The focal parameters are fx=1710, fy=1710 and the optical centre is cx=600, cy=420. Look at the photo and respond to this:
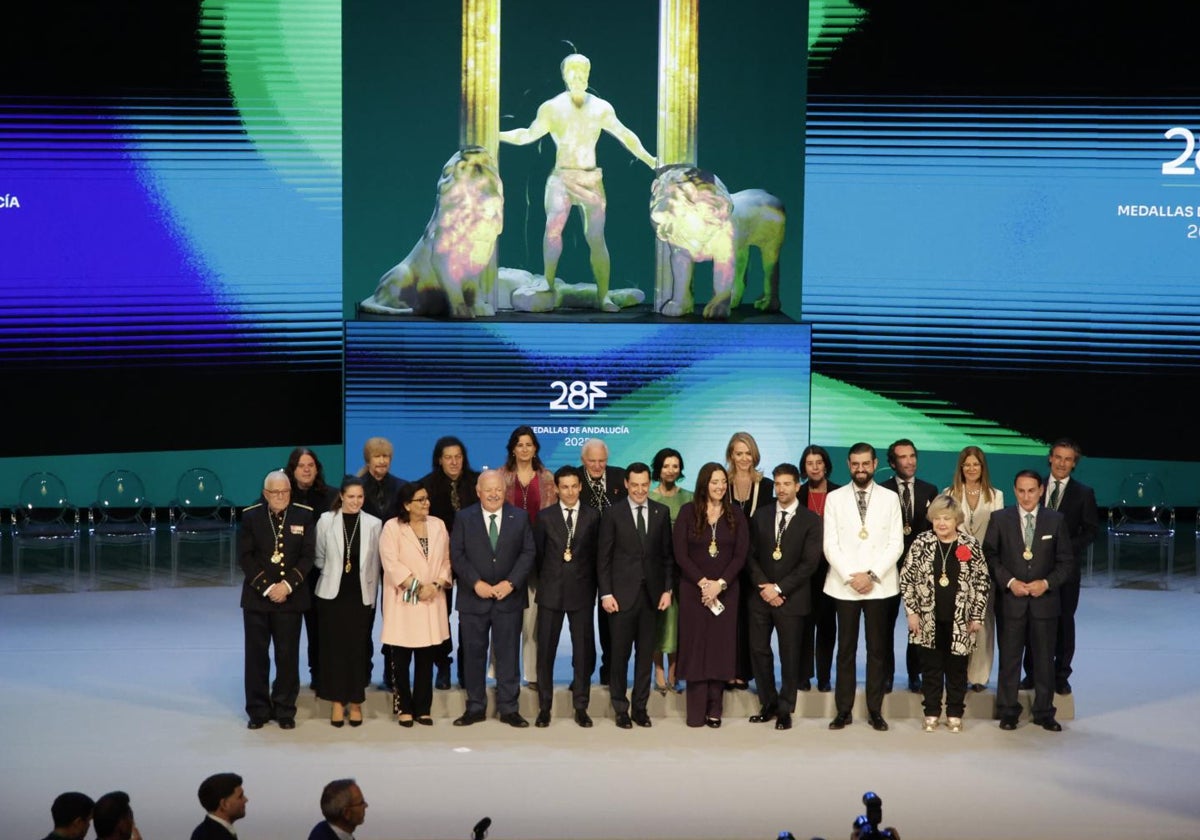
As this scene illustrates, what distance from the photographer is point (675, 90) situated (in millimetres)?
11703

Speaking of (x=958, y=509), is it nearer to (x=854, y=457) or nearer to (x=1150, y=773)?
(x=854, y=457)

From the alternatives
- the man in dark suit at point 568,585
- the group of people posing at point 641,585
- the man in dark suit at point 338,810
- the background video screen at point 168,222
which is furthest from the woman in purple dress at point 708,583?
the background video screen at point 168,222

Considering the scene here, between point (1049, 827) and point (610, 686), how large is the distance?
2272mm

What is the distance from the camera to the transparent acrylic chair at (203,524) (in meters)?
11.2

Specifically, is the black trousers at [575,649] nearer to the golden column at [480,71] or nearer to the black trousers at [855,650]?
the black trousers at [855,650]

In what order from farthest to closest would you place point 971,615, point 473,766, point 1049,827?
point 971,615 < point 473,766 < point 1049,827

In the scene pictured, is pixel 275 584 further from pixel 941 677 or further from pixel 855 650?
pixel 941 677

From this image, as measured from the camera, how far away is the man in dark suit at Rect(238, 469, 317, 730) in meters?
7.75

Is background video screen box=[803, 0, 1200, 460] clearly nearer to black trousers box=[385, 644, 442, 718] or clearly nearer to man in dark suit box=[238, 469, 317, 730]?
black trousers box=[385, 644, 442, 718]

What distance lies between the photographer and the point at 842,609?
796 cm

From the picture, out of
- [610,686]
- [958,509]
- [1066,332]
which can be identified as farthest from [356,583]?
[1066,332]

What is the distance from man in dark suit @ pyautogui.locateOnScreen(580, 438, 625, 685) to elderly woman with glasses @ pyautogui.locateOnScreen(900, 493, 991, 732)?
145 cm

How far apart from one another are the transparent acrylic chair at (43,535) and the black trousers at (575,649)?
4247mm

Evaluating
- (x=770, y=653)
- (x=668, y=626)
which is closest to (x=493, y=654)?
(x=668, y=626)
